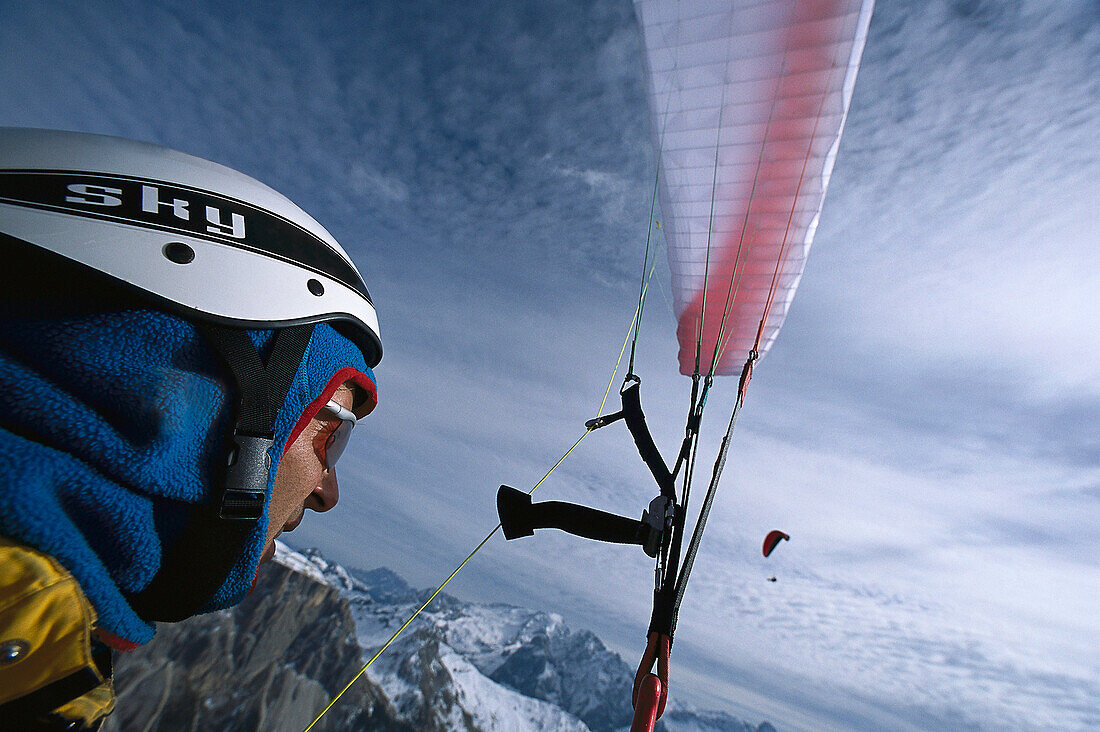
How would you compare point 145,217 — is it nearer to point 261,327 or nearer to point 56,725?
point 261,327

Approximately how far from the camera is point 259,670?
4924 inches

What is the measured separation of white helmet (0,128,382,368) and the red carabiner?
255 centimetres

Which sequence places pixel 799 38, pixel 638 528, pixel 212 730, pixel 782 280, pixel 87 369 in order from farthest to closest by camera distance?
pixel 212 730 → pixel 782 280 → pixel 799 38 → pixel 638 528 → pixel 87 369

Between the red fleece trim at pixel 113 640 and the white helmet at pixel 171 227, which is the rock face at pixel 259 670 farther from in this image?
the white helmet at pixel 171 227

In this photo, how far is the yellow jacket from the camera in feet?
3.06

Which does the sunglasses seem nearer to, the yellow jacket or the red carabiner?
the yellow jacket

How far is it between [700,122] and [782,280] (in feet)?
10.5

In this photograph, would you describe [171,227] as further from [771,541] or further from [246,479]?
[771,541]

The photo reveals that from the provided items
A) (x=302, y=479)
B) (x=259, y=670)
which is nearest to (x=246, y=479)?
(x=302, y=479)

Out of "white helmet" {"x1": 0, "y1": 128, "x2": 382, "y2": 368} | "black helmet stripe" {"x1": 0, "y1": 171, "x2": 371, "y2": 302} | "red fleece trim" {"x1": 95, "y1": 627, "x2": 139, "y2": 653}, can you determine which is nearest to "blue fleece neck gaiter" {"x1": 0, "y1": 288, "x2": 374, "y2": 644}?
"red fleece trim" {"x1": 95, "y1": 627, "x2": 139, "y2": 653}

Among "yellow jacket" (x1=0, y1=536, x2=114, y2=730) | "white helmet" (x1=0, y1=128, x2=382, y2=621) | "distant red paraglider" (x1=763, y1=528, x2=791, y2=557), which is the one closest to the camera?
"yellow jacket" (x1=0, y1=536, x2=114, y2=730)

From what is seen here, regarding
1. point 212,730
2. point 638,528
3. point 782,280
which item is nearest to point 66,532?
point 638,528

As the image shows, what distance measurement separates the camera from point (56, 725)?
120 centimetres

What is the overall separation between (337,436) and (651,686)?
2469 millimetres
